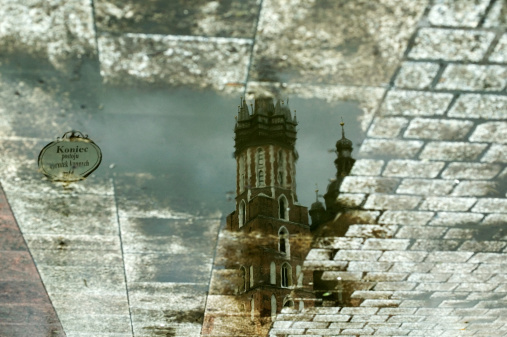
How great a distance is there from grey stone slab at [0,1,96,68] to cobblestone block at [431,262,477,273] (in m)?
3.74

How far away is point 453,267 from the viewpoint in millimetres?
4621

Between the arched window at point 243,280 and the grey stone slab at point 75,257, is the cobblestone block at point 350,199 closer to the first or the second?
the arched window at point 243,280

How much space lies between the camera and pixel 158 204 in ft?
11.9

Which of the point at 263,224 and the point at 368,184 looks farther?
the point at 263,224

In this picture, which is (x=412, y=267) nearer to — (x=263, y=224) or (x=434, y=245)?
(x=434, y=245)

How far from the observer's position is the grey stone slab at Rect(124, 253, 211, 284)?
4.34 metres

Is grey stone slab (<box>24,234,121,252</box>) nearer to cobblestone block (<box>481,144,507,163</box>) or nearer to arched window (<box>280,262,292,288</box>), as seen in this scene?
arched window (<box>280,262,292,288</box>)

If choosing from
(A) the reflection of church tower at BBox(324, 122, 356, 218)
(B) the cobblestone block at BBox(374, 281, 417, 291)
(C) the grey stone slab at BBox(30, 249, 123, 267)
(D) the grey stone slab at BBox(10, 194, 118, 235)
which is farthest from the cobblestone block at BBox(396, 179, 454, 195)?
(C) the grey stone slab at BBox(30, 249, 123, 267)

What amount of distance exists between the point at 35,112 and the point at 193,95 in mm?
965

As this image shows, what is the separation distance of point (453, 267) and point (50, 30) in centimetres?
409

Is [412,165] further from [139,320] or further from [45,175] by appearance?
[139,320]

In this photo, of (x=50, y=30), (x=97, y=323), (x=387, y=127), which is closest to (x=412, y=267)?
(x=387, y=127)

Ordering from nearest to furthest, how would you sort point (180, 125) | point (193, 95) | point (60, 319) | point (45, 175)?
point (193, 95), point (180, 125), point (45, 175), point (60, 319)

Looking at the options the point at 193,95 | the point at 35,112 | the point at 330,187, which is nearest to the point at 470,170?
the point at 330,187
